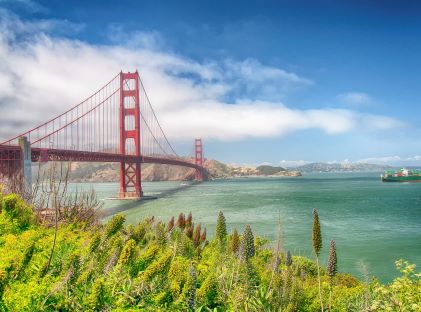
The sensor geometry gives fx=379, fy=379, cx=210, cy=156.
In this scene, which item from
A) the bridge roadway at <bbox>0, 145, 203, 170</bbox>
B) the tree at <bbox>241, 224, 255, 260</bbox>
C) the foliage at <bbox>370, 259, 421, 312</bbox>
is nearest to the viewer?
the foliage at <bbox>370, 259, 421, 312</bbox>

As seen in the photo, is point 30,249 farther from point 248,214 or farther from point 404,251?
point 248,214

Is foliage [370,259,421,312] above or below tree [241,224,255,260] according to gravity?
below

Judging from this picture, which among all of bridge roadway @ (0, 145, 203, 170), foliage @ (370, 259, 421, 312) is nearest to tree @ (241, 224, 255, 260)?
foliage @ (370, 259, 421, 312)

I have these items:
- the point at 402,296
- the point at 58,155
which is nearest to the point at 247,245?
the point at 402,296

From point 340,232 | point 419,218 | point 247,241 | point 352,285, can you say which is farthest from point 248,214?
point 247,241

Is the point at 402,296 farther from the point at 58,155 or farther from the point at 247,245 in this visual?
the point at 58,155

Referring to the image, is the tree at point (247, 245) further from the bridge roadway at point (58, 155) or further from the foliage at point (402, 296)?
the bridge roadway at point (58, 155)

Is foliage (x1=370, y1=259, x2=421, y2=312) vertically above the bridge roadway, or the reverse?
the bridge roadway

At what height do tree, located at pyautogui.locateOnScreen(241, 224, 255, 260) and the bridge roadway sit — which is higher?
the bridge roadway

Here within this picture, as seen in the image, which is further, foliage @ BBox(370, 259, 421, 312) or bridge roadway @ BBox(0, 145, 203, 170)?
bridge roadway @ BBox(0, 145, 203, 170)

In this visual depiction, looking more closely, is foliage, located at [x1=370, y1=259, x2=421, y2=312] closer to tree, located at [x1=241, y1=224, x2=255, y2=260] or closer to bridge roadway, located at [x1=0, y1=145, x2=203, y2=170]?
tree, located at [x1=241, y1=224, x2=255, y2=260]

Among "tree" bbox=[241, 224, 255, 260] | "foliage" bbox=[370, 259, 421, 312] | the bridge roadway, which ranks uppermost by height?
the bridge roadway

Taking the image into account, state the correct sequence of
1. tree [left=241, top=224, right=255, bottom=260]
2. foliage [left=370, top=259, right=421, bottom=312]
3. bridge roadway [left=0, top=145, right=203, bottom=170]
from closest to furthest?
foliage [left=370, top=259, right=421, bottom=312] < tree [left=241, top=224, right=255, bottom=260] < bridge roadway [left=0, top=145, right=203, bottom=170]

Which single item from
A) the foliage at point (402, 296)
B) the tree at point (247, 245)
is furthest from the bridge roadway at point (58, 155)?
the foliage at point (402, 296)
